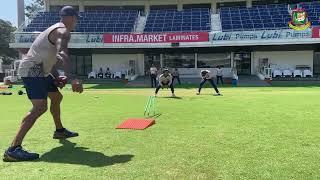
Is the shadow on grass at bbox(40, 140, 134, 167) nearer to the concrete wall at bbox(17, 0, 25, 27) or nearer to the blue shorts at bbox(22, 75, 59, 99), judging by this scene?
the blue shorts at bbox(22, 75, 59, 99)

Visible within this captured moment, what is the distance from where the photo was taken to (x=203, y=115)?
35.6ft

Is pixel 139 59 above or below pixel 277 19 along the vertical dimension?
below

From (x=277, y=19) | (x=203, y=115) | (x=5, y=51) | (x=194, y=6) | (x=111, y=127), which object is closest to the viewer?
(x=111, y=127)

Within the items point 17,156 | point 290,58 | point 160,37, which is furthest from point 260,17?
point 17,156

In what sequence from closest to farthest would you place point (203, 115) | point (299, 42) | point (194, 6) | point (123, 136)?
point (123, 136) → point (203, 115) → point (299, 42) → point (194, 6)

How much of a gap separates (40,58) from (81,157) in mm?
1479

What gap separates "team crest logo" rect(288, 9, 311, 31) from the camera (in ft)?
126

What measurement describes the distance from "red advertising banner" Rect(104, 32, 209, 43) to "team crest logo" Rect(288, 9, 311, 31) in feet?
26.1

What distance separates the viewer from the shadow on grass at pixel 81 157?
18.0 feet

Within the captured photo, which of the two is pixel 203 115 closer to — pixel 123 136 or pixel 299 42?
pixel 123 136

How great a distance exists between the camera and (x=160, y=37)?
3962cm

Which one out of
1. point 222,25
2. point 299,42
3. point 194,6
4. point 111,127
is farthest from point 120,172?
point 194,6

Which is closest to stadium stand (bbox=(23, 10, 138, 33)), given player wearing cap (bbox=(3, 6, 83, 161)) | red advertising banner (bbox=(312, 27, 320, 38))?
red advertising banner (bbox=(312, 27, 320, 38))

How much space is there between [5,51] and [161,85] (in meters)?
59.8
